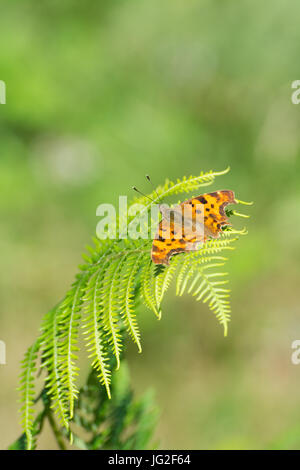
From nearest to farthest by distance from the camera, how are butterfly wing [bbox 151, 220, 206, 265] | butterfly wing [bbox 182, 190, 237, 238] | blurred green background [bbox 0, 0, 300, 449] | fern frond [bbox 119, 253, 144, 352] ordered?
fern frond [bbox 119, 253, 144, 352] → butterfly wing [bbox 151, 220, 206, 265] → butterfly wing [bbox 182, 190, 237, 238] → blurred green background [bbox 0, 0, 300, 449]

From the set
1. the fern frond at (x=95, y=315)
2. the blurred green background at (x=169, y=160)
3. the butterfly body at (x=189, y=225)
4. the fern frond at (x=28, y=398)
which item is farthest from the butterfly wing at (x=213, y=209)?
the blurred green background at (x=169, y=160)

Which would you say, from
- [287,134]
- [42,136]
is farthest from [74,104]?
[287,134]

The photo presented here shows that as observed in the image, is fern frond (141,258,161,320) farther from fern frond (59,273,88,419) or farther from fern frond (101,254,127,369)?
fern frond (59,273,88,419)

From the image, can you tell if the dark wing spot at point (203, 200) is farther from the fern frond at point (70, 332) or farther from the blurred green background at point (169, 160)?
the blurred green background at point (169, 160)

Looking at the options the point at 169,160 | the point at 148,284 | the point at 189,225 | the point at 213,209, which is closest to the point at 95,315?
the point at 148,284

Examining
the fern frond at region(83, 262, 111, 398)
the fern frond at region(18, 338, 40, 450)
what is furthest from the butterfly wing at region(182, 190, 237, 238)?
the fern frond at region(18, 338, 40, 450)
